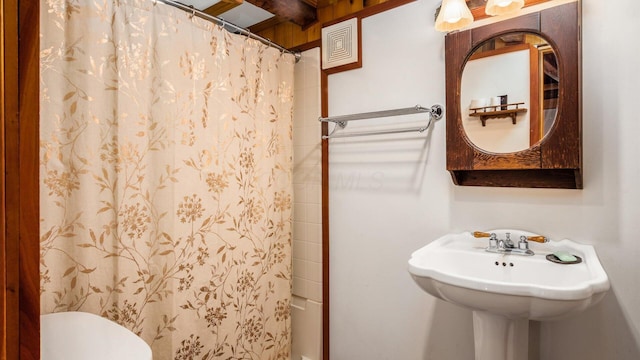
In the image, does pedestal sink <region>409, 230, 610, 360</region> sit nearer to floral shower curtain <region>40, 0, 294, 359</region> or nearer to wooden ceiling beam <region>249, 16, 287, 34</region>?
floral shower curtain <region>40, 0, 294, 359</region>

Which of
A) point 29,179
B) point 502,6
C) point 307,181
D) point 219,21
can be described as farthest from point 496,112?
point 29,179

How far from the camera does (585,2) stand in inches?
49.3

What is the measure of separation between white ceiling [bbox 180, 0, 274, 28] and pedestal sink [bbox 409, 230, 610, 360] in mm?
1647

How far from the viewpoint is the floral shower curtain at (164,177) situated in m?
1.18

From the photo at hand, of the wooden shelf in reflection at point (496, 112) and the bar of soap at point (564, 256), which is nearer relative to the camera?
the bar of soap at point (564, 256)

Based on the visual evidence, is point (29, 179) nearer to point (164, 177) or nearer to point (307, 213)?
point (164, 177)

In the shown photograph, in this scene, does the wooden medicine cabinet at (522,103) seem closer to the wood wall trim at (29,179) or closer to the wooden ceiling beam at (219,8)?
the wooden ceiling beam at (219,8)

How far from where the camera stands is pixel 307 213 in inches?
80.6

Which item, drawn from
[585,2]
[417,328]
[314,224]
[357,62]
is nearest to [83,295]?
[314,224]

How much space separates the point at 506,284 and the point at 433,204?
66 cm

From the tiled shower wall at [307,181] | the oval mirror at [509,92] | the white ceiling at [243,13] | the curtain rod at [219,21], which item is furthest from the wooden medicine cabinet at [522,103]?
the white ceiling at [243,13]

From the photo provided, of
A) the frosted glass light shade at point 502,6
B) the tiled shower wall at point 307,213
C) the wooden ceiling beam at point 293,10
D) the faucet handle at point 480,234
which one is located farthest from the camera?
the tiled shower wall at point 307,213

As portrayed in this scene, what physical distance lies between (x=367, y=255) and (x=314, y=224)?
15.2 inches

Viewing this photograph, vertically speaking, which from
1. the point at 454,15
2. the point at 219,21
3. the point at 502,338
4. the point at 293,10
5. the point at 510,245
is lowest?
the point at 502,338
